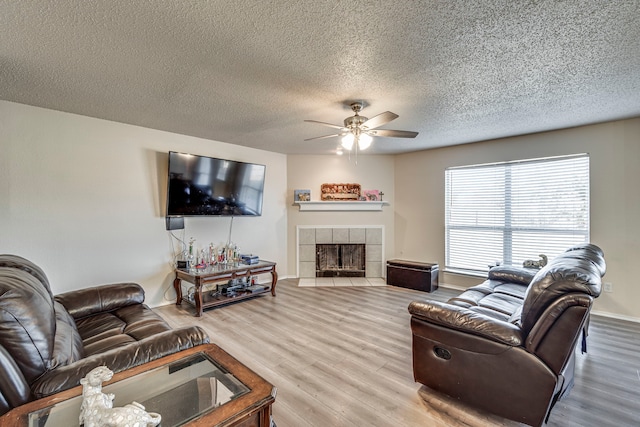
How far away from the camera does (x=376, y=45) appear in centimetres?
186

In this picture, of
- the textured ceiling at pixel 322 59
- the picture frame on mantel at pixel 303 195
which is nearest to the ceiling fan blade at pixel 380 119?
the textured ceiling at pixel 322 59

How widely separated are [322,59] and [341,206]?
358 cm

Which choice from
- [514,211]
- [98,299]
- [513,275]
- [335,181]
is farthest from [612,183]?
[98,299]

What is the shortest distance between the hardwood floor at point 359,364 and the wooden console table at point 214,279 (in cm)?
12

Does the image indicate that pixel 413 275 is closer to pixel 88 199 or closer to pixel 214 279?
pixel 214 279

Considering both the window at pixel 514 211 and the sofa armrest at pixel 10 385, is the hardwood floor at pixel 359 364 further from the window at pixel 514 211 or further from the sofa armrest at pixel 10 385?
the sofa armrest at pixel 10 385

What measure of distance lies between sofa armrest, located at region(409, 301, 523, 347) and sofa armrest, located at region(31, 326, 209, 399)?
4.96ft

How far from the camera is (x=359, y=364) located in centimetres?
242

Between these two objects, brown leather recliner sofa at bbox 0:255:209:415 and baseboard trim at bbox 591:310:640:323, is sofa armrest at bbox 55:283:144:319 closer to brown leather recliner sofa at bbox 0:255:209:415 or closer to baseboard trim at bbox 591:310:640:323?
brown leather recliner sofa at bbox 0:255:209:415

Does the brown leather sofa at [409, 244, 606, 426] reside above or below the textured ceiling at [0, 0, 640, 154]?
below

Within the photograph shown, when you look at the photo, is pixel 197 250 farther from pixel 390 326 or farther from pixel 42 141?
pixel 390 326

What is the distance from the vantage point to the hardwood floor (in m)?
1.82

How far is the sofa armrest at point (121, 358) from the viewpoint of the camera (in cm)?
119

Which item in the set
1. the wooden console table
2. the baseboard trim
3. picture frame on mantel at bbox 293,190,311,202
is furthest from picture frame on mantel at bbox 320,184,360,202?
the baseboard trim
